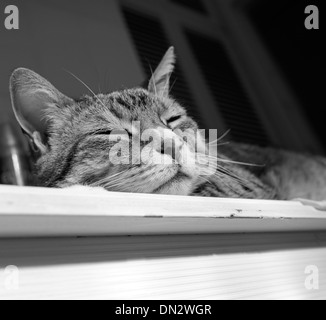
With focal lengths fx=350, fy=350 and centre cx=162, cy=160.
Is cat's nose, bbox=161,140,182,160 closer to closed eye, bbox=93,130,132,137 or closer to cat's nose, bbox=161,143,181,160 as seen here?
cat's nose, bbox=161,143,181,160

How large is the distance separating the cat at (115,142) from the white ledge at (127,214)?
6.8 inches

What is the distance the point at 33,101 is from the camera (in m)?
0.93

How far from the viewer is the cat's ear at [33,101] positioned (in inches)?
35.1

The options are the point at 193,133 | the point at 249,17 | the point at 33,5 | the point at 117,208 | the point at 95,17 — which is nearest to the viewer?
the point at 117,208

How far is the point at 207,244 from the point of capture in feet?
2.38

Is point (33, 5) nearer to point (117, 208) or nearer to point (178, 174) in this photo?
point (178, 174)

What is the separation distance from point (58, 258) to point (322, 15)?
6.78 ft

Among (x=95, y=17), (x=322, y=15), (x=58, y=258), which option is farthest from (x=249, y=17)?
(x=58, y=258)

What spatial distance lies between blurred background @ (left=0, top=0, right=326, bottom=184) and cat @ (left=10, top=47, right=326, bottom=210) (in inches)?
3.6

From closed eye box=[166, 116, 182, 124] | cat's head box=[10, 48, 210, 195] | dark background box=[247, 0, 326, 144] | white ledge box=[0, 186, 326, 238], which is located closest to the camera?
white ledge box=[0, 186, 326, 238]

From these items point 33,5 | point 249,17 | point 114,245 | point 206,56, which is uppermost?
point 249,17

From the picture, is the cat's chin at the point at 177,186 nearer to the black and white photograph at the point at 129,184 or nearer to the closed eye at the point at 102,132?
the black and white photograph at the point at 129,184

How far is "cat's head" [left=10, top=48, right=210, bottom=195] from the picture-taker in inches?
32.7

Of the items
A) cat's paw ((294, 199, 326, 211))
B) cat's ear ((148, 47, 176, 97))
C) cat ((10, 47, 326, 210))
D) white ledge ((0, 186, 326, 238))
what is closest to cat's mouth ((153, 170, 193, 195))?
cat ((10, 47, 326, 210))
